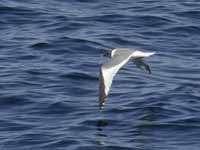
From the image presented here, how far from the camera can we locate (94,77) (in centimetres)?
1552

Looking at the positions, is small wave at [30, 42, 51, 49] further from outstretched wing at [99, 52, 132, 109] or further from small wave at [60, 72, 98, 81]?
outstretched wing at [99, 52, 132, 109]

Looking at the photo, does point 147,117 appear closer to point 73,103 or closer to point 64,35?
point 73,103

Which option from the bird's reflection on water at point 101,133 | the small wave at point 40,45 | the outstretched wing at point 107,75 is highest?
the outstretched wing at point 107,75

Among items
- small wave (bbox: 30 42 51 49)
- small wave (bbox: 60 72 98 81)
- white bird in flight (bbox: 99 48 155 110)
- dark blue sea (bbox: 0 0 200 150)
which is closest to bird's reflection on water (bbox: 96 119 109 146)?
dark blue sea (bbox: 0 0 200 150)

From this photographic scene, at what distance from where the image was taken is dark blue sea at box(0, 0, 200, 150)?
1265cm

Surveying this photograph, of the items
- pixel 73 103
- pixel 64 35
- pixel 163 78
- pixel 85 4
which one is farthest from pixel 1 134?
pixel 85 4

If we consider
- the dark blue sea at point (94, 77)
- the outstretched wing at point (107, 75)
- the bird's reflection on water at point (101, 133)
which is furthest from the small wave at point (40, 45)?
the outstretched wing at point (107, 75)

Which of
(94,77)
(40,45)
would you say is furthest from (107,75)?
(40,45)

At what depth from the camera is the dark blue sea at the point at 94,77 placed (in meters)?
12.6

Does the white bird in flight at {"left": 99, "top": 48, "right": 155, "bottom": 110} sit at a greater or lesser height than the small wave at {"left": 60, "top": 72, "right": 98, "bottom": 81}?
greater

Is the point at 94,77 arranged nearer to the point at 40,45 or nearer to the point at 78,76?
the point at 78,76

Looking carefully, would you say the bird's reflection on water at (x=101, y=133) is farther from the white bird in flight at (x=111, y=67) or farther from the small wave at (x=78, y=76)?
the small wave at (x=78, y=76)

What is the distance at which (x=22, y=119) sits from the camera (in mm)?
13336

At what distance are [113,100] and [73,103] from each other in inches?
24.8
